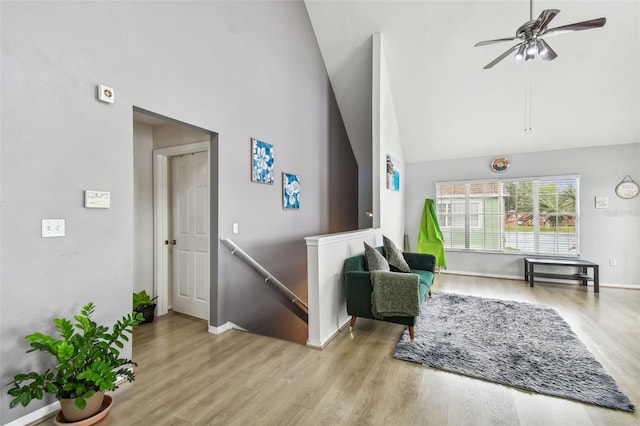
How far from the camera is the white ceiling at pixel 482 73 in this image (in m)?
3.91

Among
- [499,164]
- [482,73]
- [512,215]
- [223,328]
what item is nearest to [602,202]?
[512,215]

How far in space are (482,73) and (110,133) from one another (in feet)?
16.3

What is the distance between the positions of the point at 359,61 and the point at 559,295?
4924 millimetres

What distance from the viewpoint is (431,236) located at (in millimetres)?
6004

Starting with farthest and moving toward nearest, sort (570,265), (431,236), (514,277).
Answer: (431,236) < (514,277) < (570,265)

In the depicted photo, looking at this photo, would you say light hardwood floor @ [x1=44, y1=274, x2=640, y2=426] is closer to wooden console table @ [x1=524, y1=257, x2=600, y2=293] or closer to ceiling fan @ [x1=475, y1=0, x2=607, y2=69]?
wooden console table @ [x1=524, y1=257, x2=600, y2=293]

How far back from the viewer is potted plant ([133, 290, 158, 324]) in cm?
326

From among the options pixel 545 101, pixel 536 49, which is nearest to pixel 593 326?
pixel 536 49

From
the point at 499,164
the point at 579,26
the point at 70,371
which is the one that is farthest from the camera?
the point at 499,164

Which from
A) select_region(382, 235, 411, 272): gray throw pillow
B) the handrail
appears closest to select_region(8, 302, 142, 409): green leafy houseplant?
the handrail

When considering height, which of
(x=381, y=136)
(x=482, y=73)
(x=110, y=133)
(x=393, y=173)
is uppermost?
(x=482, y=73)

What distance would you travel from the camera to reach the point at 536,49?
291 cm

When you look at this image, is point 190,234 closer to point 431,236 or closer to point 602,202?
point 431,236

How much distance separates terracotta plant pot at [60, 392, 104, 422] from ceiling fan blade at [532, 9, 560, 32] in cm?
412
